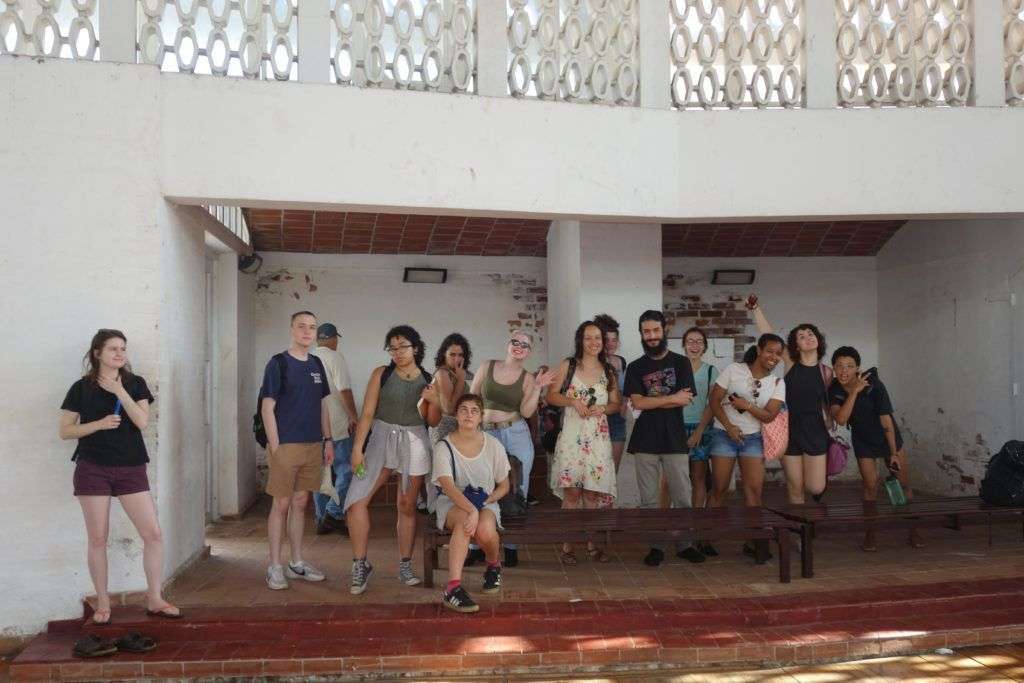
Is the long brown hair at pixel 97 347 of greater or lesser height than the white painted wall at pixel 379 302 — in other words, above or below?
below

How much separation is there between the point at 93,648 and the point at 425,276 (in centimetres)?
528

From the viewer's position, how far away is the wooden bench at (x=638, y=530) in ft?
16.8

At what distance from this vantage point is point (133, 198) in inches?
195

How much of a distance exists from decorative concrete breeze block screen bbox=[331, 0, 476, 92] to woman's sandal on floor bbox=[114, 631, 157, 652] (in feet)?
10.9

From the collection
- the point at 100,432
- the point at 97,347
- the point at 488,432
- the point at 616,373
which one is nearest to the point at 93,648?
the point at 100,432

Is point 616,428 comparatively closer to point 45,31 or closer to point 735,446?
point 735,446

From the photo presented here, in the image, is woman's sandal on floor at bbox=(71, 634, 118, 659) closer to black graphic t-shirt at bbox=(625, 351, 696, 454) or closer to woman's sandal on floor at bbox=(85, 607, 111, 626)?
woman's sandal on floor at bbox=(85, 607, 111, 626)

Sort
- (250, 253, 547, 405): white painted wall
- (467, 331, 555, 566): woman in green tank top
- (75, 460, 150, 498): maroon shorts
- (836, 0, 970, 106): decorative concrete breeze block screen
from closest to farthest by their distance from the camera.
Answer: (75, 460, 150, 498): maroon shorts < (467, 331, 555, 566): woman in green tank top < (836, 0, 970, 106): decorative concrete breeze block screen < (250, 253, 547, 405): white painted wall

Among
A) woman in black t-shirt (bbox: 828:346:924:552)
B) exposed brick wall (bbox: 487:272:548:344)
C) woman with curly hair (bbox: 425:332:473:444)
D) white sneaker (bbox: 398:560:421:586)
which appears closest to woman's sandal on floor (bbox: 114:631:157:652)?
white sneaker (bbox: 398:560:421:586)

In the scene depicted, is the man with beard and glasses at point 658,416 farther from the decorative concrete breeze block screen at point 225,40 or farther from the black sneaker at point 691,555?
the decorative concrete breeze block screen at point 225,40

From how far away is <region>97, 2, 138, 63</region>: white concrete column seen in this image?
4.97m

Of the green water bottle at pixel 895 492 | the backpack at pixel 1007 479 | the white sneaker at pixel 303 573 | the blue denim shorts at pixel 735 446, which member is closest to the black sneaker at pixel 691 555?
the blue denim shorts at pixel 735 446

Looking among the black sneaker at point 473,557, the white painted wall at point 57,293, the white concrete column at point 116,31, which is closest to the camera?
the white painted wall at point 57,293

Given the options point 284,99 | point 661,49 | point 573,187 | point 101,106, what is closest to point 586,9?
point 661,49
